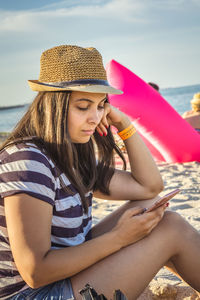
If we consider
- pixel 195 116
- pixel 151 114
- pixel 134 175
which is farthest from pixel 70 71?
pixel 195 116

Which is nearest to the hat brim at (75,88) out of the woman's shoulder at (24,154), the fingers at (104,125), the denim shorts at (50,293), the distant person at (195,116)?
the woman's shoulder at (24,154)

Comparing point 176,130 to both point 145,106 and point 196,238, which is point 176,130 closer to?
point 145,106

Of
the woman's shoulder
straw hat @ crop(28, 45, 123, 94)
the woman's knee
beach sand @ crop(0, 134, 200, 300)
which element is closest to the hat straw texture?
straw hat @ crop(28, 45, 123, 94)

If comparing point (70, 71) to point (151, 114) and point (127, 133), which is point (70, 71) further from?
point (151, 114)

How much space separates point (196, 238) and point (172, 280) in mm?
640

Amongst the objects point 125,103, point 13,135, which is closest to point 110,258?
point 13,135

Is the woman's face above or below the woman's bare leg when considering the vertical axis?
above

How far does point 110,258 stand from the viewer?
4.85 feet

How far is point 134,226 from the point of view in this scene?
153 cm

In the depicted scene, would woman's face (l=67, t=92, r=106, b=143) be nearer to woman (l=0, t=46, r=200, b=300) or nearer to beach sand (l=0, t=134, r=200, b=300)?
woman (l=0, t=46, r=200, b=300)

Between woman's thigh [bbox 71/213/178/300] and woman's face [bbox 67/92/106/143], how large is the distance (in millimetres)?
533

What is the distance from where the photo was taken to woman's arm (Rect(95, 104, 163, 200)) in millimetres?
2059

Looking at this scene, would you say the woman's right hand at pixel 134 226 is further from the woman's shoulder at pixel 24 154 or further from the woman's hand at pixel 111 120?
the woman's hand at pixel 111 120

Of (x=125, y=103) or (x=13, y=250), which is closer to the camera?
(x=13, y=250)
